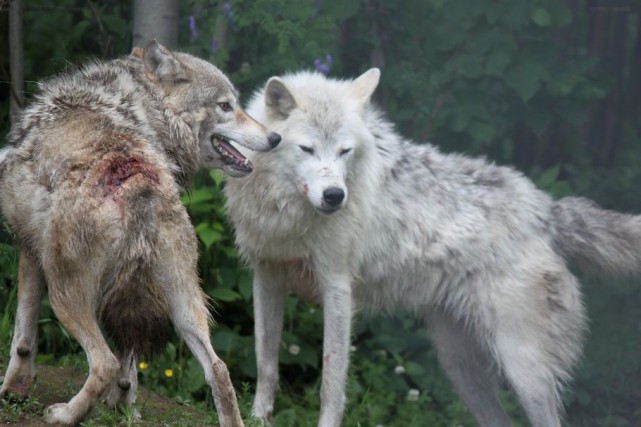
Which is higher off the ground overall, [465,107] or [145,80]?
[145,80]

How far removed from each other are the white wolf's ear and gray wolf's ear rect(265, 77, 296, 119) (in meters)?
0.39

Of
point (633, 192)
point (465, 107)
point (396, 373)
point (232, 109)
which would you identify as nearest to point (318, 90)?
point (232, 109)

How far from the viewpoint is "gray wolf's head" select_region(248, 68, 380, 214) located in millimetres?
5016

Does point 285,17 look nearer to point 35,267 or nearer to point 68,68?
point 68,68

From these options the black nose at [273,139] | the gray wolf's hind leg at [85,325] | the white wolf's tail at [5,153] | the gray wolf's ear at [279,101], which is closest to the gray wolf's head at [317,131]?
the gray wolf's ear at [279,101]

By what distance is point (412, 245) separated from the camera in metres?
5.56

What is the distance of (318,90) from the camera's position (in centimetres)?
539

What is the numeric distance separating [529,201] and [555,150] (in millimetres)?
1731

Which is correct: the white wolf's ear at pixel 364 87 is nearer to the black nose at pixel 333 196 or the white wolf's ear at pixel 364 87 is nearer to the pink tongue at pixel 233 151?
the black nose at pixel 333 196

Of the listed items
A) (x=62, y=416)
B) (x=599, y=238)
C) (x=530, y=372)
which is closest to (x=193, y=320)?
(x=62, y=416)

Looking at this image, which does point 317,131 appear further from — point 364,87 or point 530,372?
point 530,372

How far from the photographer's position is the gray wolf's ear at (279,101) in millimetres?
5234

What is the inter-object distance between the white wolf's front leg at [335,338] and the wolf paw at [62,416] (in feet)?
5.62

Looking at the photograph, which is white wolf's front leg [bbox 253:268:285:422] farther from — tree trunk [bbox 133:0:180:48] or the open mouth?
tree trunk [bbox 133:0:180:48]
